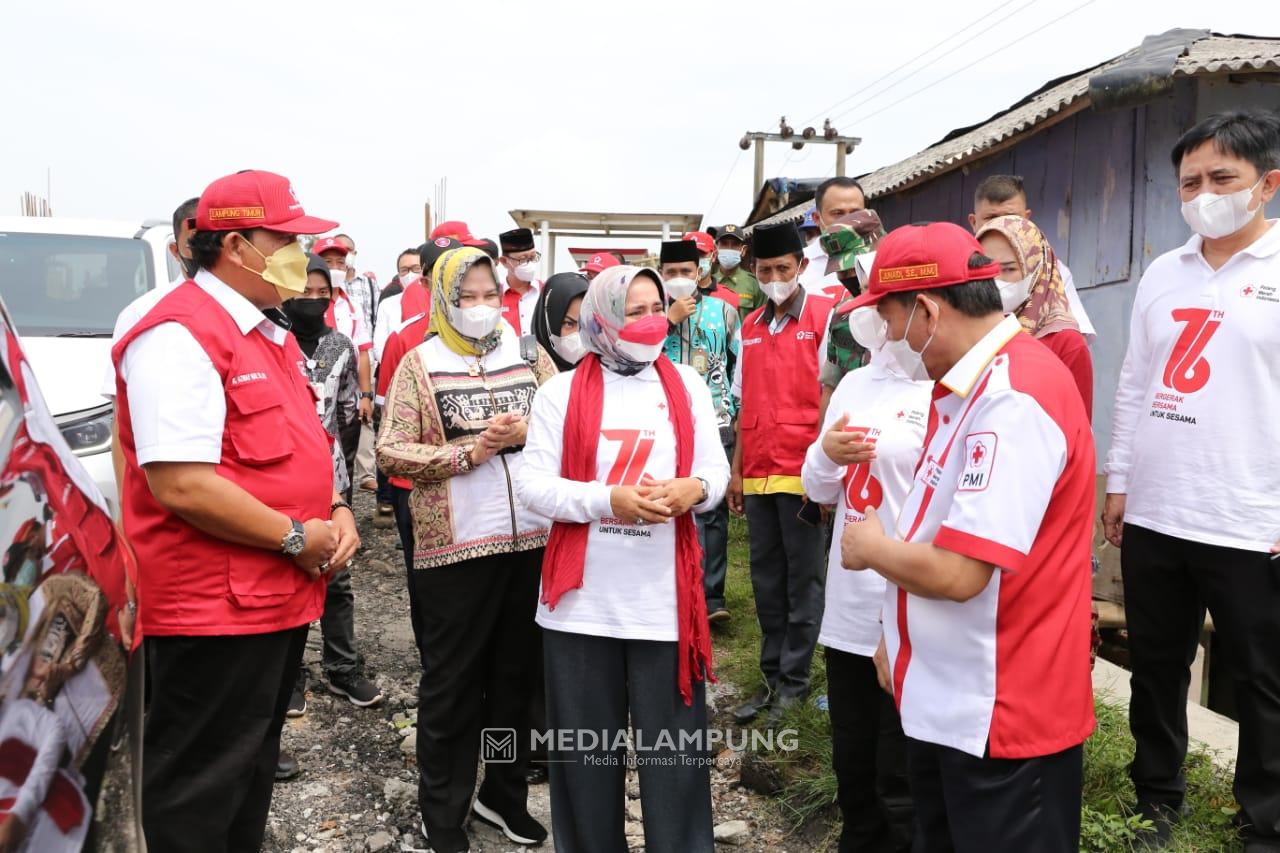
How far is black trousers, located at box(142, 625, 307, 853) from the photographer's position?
2557mm

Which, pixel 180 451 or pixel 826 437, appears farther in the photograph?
pixel 826 437

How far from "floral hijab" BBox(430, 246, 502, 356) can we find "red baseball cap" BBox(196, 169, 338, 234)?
102 centimetres

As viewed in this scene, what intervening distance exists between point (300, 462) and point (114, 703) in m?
1.42

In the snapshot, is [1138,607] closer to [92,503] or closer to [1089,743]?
[1089,743]

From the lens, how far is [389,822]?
395cm

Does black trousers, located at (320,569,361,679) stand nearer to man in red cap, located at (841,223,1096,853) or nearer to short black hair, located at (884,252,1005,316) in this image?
man in red cap, located at (841,223,1096,853)

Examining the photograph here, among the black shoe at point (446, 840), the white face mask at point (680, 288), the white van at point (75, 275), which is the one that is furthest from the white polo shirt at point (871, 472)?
the white van at point (75, 275)

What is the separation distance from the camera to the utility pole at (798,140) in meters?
24.7

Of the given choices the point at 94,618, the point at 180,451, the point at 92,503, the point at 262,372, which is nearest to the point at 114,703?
the point at 94,618

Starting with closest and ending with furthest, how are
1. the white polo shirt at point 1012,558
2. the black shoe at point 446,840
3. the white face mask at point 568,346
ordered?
1. the white polo shirt at point 1012,558
2. the black shoe at point 446,840
3. the white face mask at point 568,346

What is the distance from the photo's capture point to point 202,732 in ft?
8.53

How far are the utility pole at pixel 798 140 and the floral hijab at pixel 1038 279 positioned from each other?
21.4 meters

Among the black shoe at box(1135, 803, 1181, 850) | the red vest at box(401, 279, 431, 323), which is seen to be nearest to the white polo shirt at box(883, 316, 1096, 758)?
the black shoe at box(1135, 803, 1181, 850)

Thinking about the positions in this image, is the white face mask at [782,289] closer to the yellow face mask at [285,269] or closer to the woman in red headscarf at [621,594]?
the woman in red headscarf at [621,594]
